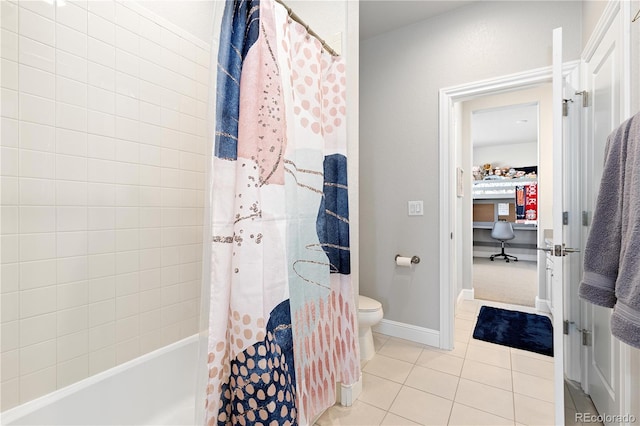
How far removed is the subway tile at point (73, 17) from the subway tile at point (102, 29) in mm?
20

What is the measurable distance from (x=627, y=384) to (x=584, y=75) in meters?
1.73

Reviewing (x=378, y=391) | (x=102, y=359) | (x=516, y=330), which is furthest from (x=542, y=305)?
(x=102, y=359)

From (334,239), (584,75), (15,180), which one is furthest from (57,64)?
(584,75)

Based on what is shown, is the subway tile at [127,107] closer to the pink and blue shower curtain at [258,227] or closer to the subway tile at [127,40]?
the subway tile at [127,40]

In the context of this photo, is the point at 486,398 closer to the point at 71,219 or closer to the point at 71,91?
the point at 71,219

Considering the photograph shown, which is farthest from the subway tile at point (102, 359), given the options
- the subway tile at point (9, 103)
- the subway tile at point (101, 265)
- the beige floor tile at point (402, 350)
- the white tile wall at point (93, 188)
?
the beige floor tile at point (402, 350)

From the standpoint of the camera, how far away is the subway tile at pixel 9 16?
989 millimetres

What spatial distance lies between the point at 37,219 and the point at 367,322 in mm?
1854

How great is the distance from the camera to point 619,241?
3.40 feet

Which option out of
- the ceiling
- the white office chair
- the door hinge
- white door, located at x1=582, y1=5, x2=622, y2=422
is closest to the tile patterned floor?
white door, located at x1=582, y1=5, x2=622, y2=422

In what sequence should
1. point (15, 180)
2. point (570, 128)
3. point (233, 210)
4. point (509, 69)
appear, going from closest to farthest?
point (233, 210) → point (15, 180) → point (570, 128) → point (509, 69)

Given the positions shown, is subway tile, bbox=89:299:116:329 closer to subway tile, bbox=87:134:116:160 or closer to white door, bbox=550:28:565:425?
subway tile, bbox=87:134:116:160

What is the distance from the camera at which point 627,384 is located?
1180 mm

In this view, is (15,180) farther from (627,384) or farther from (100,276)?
(627,384)
